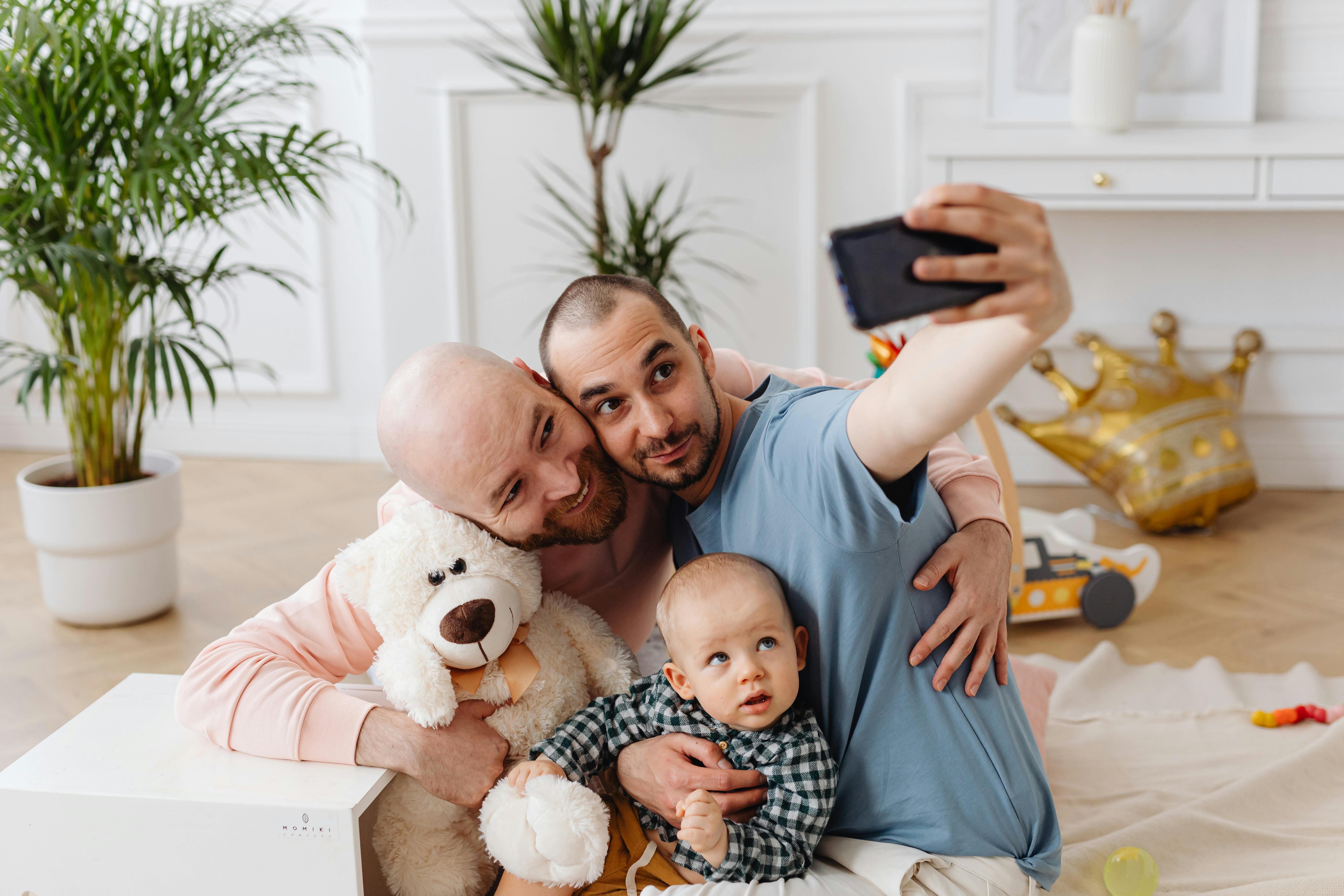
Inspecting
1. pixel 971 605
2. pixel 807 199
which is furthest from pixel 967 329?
pixel 807 199

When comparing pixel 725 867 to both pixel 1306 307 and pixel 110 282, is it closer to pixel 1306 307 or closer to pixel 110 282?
pixel 110 282

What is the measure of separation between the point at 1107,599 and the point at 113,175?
2399mm

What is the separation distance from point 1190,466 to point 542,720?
2.42 metres

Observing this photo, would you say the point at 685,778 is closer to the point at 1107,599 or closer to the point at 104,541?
the point at 1107,599

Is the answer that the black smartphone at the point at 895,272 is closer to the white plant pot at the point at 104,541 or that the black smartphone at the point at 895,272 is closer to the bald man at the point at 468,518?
the bald man at the point at 468,518

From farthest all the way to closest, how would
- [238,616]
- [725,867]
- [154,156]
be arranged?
[238,616]
[154,156]
[725,867]

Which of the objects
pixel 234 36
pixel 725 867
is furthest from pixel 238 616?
pixel 725 867

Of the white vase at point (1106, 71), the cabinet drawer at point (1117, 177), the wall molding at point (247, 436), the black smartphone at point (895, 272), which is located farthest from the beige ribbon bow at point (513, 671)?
the wall molding at point (247, 436)

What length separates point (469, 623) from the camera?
4.27 feet

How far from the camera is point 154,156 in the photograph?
237 cm

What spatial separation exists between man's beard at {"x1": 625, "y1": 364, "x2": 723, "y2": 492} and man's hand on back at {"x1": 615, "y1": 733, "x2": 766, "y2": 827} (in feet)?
0.97

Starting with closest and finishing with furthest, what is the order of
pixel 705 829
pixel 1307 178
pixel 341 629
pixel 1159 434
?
pixel 705 829 < pixel 341 629 < pixel 1307 178 < pixel 1159 434

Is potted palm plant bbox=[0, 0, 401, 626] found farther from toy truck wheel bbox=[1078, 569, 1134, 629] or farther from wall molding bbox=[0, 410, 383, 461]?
toy truck wheel bbox=[1078, 569, 1134, 629]

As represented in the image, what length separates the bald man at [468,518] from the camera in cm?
130
